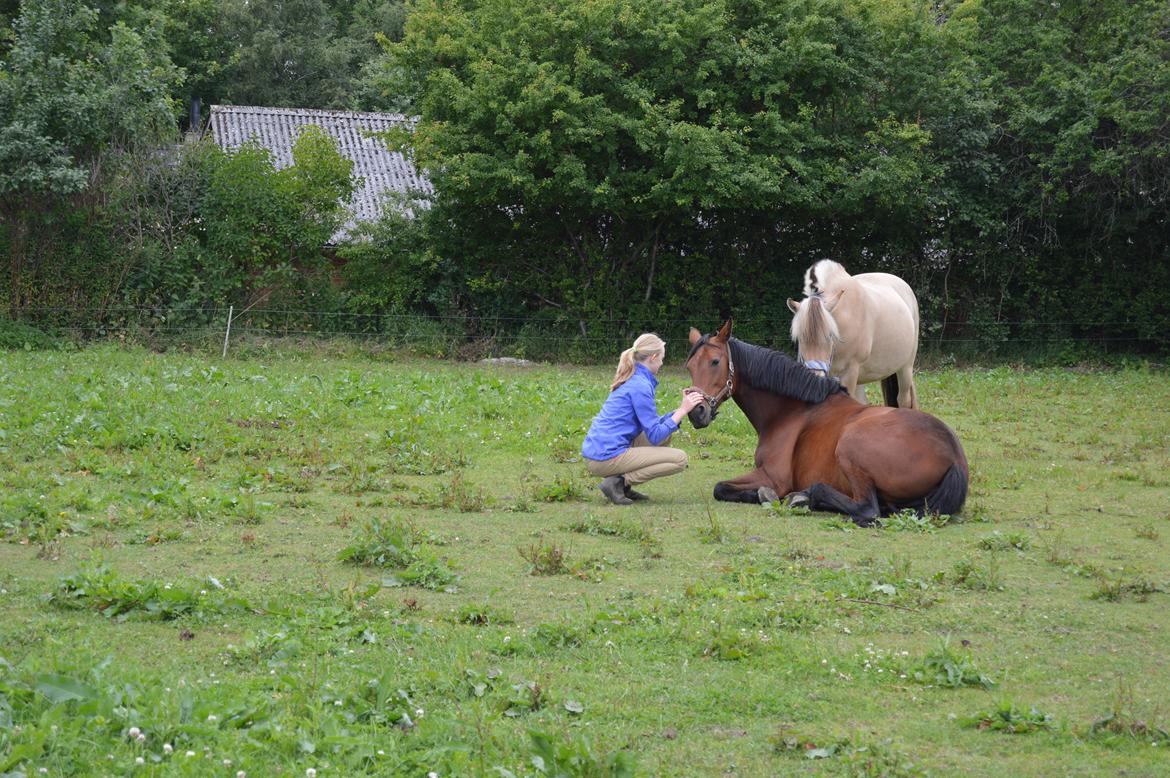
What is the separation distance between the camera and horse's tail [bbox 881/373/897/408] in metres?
13.1

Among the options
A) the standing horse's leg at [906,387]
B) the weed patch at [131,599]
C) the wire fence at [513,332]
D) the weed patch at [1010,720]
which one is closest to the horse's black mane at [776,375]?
the standing horse's leg at [906,387]

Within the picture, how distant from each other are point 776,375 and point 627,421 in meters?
1.23

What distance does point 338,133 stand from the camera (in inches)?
1351

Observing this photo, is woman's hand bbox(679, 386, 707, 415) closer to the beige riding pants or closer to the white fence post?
the beige riding pants

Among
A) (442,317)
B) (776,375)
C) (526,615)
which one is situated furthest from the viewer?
(442,317)

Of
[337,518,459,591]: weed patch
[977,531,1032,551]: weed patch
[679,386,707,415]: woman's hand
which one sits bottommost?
[337,518,459,591]: weed patch

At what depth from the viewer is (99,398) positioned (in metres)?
11.9

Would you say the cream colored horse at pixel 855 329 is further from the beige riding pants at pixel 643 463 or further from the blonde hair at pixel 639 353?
the beige riding pants at pixel 643 463

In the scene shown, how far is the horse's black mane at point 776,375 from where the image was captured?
9156 millimetres

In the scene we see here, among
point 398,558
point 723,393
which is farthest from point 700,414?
point 398,558

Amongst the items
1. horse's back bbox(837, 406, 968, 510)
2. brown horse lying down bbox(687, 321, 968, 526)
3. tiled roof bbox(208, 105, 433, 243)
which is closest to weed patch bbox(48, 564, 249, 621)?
brown horse lying down bbox(687, 321, 968, 526)

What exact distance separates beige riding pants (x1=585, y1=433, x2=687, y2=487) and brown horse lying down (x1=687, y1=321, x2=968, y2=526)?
432 millimetres

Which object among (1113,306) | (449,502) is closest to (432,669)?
(449,502)

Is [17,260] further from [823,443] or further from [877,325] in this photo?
[823,443]
